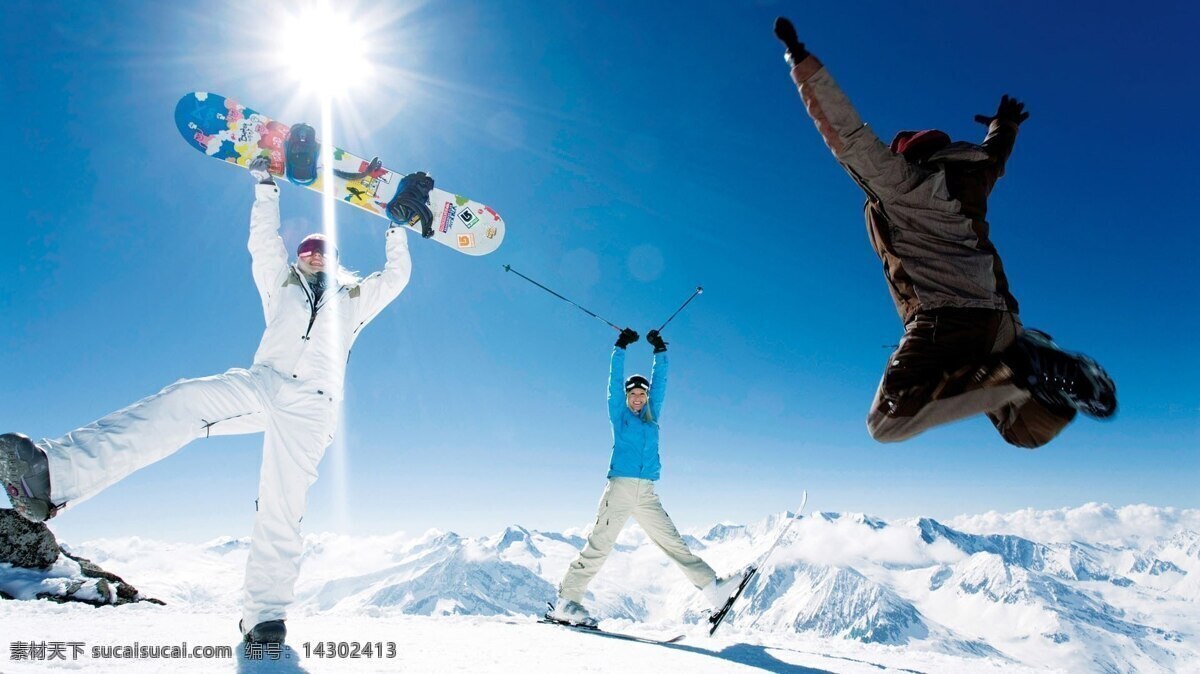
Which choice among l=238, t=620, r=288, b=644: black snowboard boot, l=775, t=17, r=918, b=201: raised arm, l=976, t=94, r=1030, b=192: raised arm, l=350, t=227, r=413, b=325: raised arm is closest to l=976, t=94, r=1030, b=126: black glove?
l=976, t=94, r=1030, b=192: raised arm

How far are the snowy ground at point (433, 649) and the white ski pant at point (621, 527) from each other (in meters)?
0.90

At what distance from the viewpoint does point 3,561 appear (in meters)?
6.95

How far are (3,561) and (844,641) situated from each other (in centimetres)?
967

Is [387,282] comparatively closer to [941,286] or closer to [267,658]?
[267,658]

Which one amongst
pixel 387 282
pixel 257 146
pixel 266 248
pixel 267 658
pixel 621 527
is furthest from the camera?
pixel 257 146

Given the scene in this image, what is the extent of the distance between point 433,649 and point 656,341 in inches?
189

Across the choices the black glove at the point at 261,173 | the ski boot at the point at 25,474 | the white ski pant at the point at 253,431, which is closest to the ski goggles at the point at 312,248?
the black glove at the point at 261,173

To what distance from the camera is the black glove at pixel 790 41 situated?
4.11m

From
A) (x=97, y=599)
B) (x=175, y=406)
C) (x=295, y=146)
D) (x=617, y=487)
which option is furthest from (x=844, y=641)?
(x=295, y=146)

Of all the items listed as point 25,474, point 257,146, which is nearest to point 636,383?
point 25,474

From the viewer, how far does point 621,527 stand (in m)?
6.92

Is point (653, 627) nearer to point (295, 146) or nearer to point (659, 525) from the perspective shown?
point (659, 525)

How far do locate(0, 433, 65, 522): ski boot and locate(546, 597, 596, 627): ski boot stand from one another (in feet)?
15.1

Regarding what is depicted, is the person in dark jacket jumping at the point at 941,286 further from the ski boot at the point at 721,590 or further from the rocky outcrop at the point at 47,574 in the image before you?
the rocky outcrop at the point at 47,574
